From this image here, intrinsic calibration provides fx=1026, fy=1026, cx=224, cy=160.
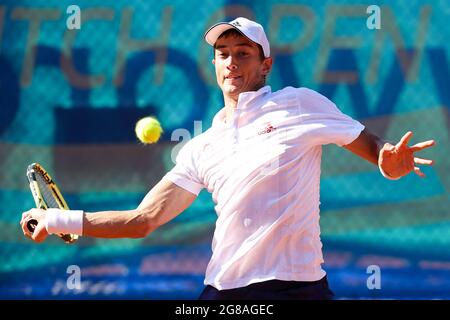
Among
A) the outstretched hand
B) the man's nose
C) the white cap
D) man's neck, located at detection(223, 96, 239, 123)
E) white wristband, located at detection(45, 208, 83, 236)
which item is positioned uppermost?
the white cap

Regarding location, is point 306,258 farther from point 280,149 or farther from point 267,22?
point 267,22

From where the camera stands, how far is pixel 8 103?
627 centimetres

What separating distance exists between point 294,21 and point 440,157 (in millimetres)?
1186

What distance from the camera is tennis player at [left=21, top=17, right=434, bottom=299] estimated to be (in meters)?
3.71

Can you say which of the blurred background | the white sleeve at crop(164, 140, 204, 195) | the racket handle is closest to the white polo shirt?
the white sleeve at crop(164, 140, 204, 195)

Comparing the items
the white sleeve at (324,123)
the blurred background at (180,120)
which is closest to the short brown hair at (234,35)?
the white sleeve at (324,123)

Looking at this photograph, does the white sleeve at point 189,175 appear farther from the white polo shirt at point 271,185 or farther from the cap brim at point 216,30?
the cap brim at point 216,30

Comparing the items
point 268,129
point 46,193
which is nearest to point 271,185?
point 268,129

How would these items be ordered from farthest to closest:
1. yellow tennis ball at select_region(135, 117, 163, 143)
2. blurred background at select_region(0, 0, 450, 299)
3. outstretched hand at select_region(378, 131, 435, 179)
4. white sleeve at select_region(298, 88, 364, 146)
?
blurred background at select_region(0, 0, 450, 299), yellow tennis ball at select_region(135, 117, 163, 143), white sleeve at select_region(298, 88, 364, 146), outstretched hand at select_region(378, 131, 435, 179)

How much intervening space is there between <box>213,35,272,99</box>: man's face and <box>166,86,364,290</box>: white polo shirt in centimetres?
10

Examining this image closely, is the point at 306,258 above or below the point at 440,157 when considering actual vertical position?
below

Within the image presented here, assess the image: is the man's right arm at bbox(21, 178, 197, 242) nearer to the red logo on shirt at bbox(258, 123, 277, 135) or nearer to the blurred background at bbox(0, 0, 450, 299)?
the red logo on shirt at bbox(258, 123, 277, 135)
